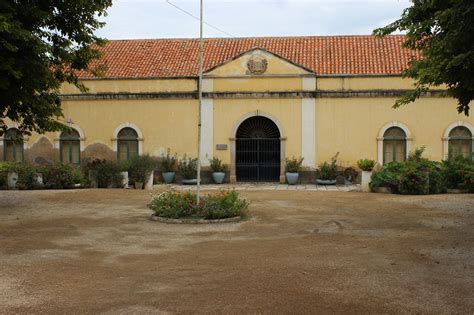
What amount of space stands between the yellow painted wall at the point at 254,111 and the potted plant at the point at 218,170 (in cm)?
36

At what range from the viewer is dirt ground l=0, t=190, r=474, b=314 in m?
5.60

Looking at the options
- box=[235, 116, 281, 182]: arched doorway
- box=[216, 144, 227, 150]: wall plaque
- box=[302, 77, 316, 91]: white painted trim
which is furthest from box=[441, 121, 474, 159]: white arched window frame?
box=[216, 144, 227, 150]: wall plaque

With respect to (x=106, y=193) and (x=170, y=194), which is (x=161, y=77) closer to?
(x=106, y=193)

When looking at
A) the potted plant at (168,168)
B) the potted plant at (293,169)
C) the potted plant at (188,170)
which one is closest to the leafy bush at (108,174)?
the potted plant at (168,168)

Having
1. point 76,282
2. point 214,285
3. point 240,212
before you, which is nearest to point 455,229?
point 240,212

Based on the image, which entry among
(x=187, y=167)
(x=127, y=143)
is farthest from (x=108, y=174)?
(x=127, y=143)

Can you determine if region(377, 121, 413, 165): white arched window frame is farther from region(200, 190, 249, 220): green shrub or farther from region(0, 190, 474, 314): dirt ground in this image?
region(200, 190, 249, 220): green shrub

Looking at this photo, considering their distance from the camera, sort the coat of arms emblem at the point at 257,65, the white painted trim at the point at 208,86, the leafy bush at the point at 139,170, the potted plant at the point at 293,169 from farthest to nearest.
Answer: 1. the white painted trim at the point at 208,86
2. the coat of arms emblem at the point at 257,65
3. the potted plant at the point at 293,169
4. the leafy bush at the point at 139,170

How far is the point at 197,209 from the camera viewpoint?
1182cm

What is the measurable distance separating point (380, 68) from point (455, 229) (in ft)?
44.4

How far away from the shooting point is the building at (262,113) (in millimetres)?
22391

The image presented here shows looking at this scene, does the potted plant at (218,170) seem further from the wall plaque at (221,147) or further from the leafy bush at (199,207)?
the leafy bush at (199,207)

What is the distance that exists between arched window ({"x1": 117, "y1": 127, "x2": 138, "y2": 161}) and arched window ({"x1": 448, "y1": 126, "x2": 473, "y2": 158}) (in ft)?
43.7

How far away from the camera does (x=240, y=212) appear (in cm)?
1216
